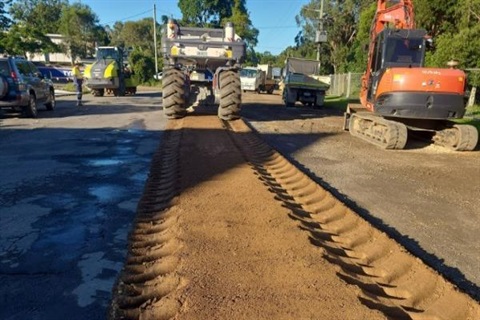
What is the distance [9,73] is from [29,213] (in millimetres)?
10370

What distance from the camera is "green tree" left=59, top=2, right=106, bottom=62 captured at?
69.8m

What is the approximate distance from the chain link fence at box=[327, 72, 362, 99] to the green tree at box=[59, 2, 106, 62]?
169ft

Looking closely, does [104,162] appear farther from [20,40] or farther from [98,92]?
[20,40]

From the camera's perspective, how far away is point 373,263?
384cm

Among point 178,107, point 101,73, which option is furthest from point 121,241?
point 101,73

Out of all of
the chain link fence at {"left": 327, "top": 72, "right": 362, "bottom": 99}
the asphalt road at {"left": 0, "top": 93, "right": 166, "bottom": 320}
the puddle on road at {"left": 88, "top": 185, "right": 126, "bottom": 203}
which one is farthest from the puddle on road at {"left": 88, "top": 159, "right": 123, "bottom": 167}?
the chain link fence at {"left": 327, "top": 72, "right": 362, "bottom": 99}

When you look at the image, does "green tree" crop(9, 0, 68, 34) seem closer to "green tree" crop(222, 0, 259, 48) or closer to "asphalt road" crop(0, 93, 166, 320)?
"green tree" crop(222, 0, 259, 48)

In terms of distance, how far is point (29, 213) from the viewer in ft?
15.6

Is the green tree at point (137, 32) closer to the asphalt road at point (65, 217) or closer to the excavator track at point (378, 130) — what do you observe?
the excavator track at point (378, 130)

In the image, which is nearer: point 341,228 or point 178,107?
point 341,228

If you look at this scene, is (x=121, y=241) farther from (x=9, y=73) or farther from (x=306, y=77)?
(x=306, y=77)

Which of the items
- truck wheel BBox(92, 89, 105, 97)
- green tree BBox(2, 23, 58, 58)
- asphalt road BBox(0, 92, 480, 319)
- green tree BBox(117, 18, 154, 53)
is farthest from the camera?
green tree BBox(117, 18, 154, 53)

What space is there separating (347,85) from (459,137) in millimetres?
20823

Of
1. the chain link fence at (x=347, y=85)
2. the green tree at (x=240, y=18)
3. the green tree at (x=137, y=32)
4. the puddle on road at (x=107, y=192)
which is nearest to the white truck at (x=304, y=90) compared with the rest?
the chain link fence at (x=347, y=85)
